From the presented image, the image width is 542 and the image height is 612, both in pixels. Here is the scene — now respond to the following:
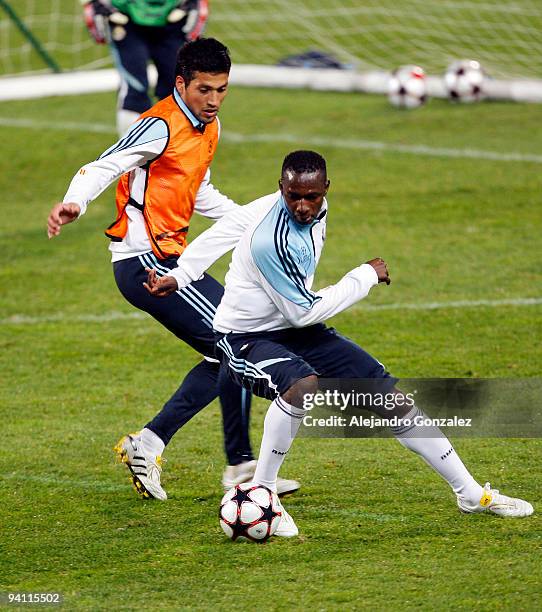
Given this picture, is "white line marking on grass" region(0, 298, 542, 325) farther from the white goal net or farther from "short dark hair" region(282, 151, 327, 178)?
the white goal net

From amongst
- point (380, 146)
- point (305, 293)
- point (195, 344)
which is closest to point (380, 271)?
point (305, 293)

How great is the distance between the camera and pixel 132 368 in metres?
8.01

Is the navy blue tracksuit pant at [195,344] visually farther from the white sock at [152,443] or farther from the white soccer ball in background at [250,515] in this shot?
the white soccer ball in background at [250,515]

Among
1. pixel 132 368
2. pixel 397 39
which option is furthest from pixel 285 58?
pixel 132 368

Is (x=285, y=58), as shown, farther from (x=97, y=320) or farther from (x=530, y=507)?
(x=530, y=507)

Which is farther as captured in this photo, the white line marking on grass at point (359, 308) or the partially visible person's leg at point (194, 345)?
the white line marking on grass at point (359, 308)

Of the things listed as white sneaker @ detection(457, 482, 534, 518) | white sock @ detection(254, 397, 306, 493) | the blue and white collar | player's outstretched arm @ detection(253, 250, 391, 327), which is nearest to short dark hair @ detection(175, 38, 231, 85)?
the blue and white collar

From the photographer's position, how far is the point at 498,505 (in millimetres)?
5391

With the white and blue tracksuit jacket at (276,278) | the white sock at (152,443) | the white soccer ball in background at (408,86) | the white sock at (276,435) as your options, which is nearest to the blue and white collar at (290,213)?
A: the white and blue tracksuit jacket at (276,278)

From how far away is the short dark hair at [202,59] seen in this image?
5898 mm

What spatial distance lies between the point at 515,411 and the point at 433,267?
123 inches

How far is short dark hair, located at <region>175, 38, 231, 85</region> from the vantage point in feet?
19.4

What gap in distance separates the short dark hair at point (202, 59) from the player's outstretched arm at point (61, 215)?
0.87 meters

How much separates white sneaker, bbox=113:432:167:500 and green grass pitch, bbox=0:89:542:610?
0.26 ft
